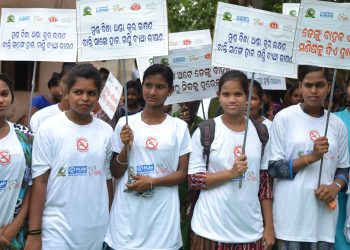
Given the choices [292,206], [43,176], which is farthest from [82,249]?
[292,206]

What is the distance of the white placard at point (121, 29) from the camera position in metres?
4.77

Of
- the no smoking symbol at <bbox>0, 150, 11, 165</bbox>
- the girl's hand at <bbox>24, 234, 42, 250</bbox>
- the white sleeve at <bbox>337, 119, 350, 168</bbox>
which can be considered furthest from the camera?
the white sleeve at <bbox>337, 119, 350, 168</bbox>

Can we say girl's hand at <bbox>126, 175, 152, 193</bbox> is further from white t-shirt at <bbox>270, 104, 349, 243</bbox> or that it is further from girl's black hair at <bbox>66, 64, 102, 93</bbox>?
white t-shirt at <bbox>270, 104, 349, 243</bbox>

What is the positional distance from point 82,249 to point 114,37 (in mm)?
1622

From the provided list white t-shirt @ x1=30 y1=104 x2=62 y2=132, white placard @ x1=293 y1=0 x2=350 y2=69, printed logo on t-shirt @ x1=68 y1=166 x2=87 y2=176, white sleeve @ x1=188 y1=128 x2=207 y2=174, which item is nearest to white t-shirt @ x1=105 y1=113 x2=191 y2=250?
white sleeve @ x1=188 y1=128 x2=207 y2=174

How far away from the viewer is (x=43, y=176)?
174 inches

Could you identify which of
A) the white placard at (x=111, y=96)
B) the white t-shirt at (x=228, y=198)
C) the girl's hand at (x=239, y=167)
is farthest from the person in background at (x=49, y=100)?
the girl's hand at (x=239, y=167)

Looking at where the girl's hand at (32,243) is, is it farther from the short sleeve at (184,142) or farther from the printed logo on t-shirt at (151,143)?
the short sleeve at (184,142)

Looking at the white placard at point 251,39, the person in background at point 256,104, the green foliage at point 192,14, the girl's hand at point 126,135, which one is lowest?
the girl's hand at point 126,135

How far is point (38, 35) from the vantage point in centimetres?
571

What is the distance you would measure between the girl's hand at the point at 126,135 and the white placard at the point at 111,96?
3.33ft

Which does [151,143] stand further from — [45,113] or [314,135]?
[45,113]

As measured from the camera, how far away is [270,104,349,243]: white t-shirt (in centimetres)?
469

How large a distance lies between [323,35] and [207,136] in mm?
1265
